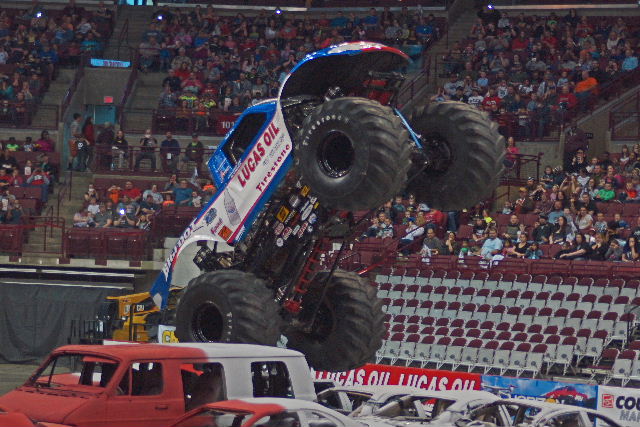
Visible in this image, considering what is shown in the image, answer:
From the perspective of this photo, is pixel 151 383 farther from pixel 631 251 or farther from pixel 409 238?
pixel 409 238

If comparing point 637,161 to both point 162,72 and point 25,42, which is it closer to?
point 162,72

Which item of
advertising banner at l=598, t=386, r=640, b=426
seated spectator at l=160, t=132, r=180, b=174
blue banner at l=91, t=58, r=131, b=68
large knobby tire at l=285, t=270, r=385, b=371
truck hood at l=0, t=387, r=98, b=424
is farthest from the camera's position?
blue banner at l=91, t=58, r=131, b=68

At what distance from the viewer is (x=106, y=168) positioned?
115 feet

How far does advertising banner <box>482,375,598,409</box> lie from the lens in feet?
68.2

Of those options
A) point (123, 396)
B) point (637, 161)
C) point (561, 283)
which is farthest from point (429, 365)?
point (123, 396)

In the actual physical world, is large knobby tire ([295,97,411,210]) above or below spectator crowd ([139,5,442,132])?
below

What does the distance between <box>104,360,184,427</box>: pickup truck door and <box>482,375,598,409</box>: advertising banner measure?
26.1ft

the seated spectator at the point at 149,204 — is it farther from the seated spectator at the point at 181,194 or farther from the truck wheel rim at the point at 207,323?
the truck wheel rim at the point at 207,323

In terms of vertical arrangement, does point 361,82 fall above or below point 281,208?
above

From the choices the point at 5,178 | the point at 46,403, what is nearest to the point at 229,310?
the point at 46,403

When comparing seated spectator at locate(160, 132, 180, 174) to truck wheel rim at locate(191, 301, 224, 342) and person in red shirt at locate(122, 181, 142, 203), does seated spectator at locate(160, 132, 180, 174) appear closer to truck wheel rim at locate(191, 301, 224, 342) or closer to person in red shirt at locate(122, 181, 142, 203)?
person in red shirt at locate(122, 181, 142, 203)

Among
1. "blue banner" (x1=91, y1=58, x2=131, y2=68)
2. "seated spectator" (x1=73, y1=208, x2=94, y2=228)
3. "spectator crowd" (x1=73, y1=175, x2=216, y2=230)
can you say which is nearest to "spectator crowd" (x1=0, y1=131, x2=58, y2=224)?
"seated spectator" (x1=73, y1=208, x2=94, y2=228)

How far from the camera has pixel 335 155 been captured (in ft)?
48.3

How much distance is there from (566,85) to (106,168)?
12.6m
